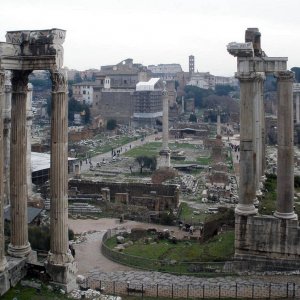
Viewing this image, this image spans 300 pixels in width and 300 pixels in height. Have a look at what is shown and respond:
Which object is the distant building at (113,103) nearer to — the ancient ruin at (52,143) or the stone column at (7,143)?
the stone column at (7,143)

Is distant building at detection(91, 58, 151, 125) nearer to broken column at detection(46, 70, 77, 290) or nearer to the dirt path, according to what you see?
the dirt path

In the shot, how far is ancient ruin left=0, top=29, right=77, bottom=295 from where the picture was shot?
1603cm

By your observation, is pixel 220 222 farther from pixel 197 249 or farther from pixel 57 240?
pixel 57 240

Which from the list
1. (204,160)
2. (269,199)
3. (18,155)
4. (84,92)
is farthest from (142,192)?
(84,92)

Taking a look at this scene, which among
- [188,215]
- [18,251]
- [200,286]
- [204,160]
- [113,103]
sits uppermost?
[113,103]

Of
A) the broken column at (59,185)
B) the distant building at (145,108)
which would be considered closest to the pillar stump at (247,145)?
the broken column at (59,185)

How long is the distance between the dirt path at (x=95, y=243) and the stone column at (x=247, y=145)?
603 centimetres

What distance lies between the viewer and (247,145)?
68.2ft

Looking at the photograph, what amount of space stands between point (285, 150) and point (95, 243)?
44.4 feet

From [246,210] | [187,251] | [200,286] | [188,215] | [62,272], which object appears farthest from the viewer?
[188,215]

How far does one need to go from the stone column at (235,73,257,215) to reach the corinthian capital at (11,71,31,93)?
333 inches

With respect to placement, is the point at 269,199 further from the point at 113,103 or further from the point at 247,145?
the point at 113,103

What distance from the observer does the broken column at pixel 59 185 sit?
16125 millimetres

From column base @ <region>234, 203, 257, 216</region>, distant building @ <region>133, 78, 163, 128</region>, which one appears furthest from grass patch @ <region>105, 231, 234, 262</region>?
distant building @ <region>133, 78, 163, 128</region>
